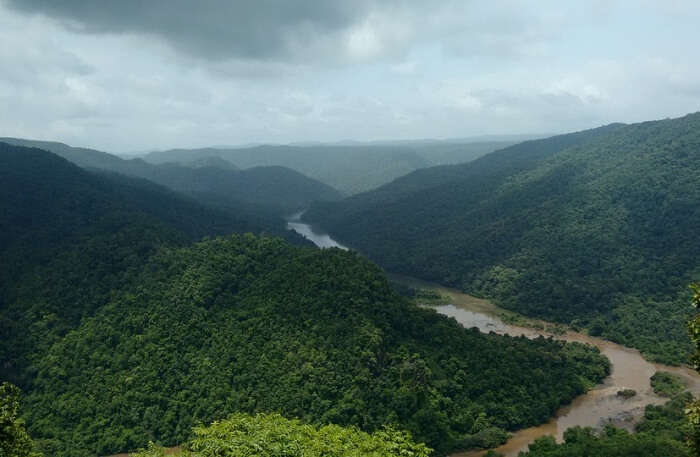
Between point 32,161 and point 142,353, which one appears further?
point 32,161

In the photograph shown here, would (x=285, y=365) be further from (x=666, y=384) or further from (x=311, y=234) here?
(x=311, y=234)

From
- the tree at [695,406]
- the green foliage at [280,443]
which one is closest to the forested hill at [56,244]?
the green foliage at [280,443]

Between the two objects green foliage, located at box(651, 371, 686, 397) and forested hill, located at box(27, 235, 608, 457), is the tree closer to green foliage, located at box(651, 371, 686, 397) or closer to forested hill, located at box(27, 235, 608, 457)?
forested hill, located at box(27, 235, 608, 457)

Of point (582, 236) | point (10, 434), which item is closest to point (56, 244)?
point (10, 434)

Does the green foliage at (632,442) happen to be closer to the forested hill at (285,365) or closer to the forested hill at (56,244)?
A: the forested hill at (285,365)

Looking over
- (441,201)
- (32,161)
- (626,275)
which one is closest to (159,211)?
(32,161)

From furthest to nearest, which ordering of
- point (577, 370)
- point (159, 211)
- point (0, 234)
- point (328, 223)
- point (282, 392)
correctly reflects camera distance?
point (328, 223) → point (159, 211) → point (0, 234) → point (577, 370) → point (282, 392)

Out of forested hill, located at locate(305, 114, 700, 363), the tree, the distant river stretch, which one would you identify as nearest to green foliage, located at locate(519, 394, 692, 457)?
the tree

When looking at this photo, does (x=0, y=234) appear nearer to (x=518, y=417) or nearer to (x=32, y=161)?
(x=32, y=161)
